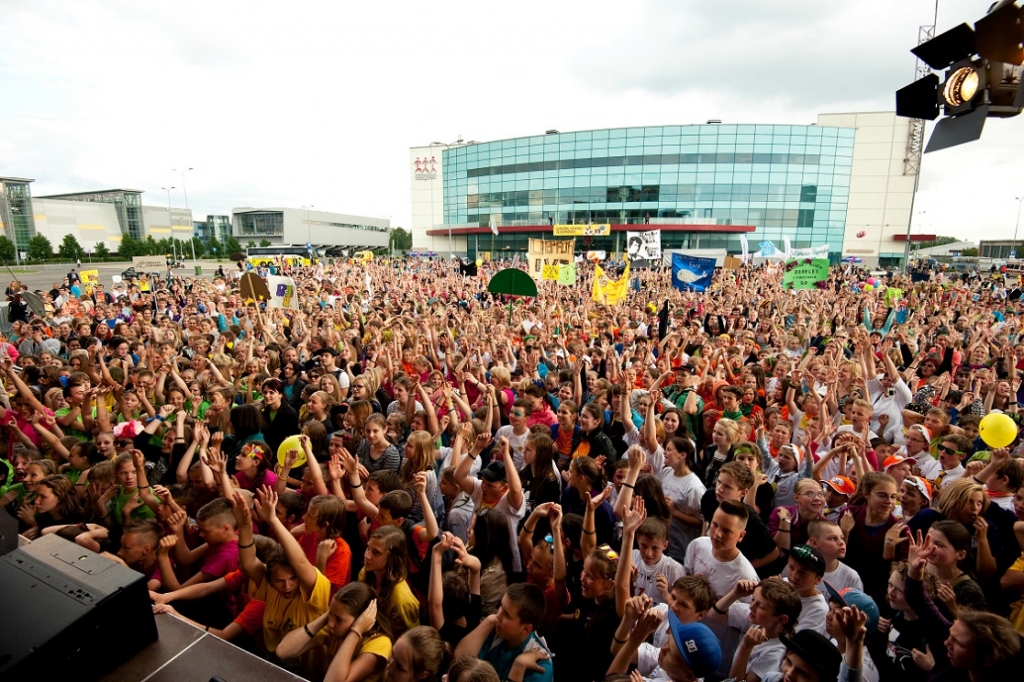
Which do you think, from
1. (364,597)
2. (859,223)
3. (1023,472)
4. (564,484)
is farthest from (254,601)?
(859,223)

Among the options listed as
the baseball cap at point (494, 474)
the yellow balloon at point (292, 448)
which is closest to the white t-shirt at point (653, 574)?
the baseball cap at point (494, 474)

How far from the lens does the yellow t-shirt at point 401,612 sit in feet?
9.58

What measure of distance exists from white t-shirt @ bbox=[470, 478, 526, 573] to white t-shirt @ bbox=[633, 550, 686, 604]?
83 cm

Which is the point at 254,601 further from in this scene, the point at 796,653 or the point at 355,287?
the point at 355,287

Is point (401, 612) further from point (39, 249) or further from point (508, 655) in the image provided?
point (39, 249)

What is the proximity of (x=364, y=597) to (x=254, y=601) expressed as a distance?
1031 mm

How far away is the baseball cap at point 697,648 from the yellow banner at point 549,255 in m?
14.0

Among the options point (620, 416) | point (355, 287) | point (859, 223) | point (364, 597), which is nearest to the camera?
point (364, 597)

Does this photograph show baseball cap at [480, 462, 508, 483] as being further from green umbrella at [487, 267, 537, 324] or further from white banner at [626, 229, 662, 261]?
white banner at [626, 229, 662, 261]

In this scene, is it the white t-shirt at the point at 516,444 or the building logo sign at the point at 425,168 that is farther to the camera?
the building logo sign at the point at 425,168

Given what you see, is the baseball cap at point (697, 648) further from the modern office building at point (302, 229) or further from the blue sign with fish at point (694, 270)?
the modern office building at point (302, 229)

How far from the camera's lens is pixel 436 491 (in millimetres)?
4336

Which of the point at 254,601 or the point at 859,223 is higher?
the point at 859,223

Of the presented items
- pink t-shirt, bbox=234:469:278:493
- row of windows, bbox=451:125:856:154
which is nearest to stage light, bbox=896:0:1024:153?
pink t-shirt, bbox=234:469:278:493
